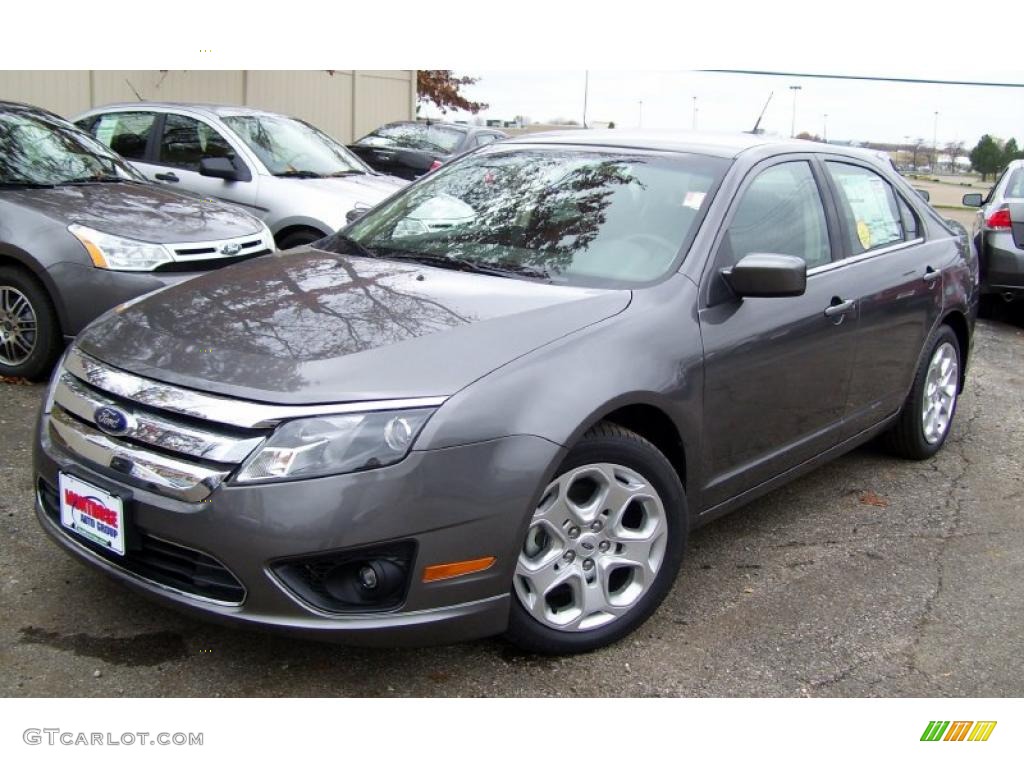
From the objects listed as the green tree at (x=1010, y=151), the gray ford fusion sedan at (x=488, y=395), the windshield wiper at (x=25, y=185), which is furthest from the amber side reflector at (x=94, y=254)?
the green tree at (x=1010, y=151)

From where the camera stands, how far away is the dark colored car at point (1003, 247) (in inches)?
347

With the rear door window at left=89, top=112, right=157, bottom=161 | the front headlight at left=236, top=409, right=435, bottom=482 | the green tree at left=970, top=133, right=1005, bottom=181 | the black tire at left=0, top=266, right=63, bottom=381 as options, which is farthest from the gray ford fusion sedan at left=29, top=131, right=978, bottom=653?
the green tree at left=970, top=133, right=1005, bottom=181

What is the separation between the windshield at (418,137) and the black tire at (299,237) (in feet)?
17.1

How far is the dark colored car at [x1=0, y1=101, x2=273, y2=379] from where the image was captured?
5.23 meters

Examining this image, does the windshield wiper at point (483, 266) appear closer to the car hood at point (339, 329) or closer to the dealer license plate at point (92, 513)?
the car hood at point (339, 329)

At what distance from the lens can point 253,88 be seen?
49.4ft

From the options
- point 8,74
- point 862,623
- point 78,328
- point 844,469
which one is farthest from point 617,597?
point 8,74

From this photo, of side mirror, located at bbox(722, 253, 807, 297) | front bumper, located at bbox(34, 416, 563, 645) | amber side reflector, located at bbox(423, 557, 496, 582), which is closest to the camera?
front bumper, located at bbox(34, 416, 563, 645)

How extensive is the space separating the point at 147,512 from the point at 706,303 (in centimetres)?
188

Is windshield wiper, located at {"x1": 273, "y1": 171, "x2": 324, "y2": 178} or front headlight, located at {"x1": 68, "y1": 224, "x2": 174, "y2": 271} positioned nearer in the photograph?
front headlight, located at {"x1": 68, "y1": 224, "x2": 174, "y2": 271}

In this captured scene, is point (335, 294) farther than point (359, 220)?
No

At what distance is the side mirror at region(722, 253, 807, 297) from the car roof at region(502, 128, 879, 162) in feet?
2.08

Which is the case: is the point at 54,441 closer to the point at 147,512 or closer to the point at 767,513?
the point at 147,512

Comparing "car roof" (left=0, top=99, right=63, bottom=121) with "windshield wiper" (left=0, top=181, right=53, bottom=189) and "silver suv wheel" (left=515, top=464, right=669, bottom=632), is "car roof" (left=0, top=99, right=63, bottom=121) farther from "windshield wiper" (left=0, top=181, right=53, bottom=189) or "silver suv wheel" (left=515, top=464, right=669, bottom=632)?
"silver suv wheel" (left=515, top=464, right=669, bottom=632)
